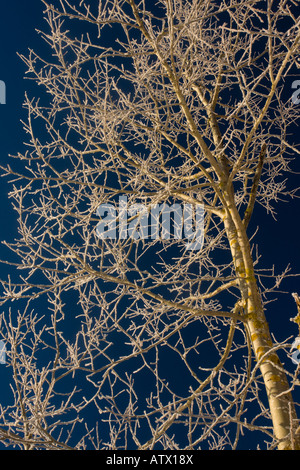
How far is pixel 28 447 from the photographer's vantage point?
9.08 feet

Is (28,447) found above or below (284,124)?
below

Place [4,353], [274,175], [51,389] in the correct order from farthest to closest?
[274,175] → [4,353] → [51,389]

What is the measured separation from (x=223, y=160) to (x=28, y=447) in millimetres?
3666

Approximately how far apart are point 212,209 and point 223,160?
0.71 m

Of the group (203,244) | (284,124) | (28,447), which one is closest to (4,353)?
(28,447)

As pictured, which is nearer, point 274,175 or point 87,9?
point 87,9

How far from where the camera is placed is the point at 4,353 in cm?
330
